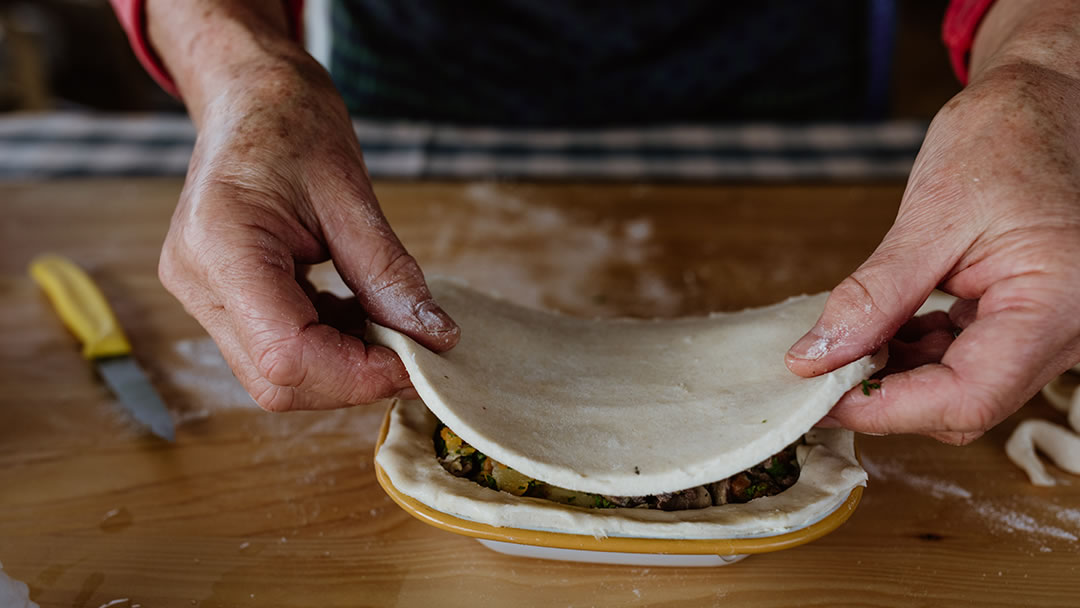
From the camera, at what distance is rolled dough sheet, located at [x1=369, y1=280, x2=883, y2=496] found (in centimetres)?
119

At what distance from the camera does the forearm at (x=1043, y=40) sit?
1.33 meters

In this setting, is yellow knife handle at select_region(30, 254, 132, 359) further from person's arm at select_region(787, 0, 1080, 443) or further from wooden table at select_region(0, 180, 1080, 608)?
person's arm at select_region(787, 0, 1080, 443)

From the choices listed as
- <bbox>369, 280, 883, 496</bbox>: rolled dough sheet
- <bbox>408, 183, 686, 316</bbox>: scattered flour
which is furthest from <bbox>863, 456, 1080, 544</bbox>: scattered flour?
<bbox>408, 183, 686, 316</bbox>: scattered flour

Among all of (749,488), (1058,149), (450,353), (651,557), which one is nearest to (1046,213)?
(1058,149)

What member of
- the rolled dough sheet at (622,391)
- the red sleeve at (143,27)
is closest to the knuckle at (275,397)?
the rolled dough sheet at (622,391)

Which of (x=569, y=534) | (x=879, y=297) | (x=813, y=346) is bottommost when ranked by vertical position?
(x=569, y=534)

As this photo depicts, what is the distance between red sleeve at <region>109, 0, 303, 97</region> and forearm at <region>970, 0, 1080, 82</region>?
4.91ft

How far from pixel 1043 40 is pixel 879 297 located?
585 mm

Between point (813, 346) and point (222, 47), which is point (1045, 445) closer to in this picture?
point (813, 346)

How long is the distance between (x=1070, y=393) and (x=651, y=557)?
104cm

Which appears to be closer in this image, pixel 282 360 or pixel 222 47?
pixel 282 360

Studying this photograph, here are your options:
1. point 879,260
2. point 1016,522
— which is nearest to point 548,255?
point 879,260

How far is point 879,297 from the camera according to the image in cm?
118

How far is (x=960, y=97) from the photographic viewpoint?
1323mm
